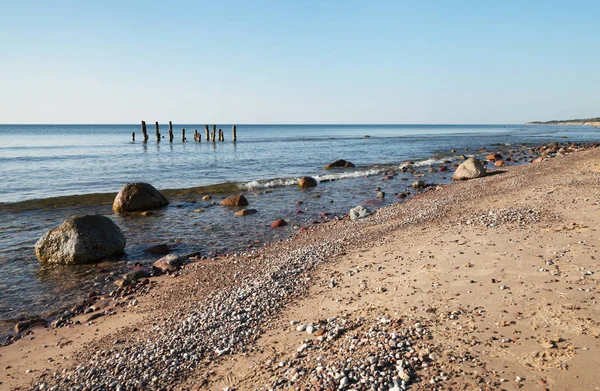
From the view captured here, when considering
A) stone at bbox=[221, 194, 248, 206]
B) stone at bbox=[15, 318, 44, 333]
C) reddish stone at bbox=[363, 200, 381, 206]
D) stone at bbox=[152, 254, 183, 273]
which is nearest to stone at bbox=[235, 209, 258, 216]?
stone at bbox=[221, 194, 248, 206]

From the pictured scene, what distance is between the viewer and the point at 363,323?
19.4 ft

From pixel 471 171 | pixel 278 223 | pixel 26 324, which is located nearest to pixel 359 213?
pixel 278 223

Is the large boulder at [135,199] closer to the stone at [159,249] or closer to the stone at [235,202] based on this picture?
the stone at [235,202]

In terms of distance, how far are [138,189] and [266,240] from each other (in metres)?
9.07

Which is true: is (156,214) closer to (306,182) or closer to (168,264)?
(168,264)

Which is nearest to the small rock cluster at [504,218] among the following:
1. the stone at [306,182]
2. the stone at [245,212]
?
the stone at [245,212]

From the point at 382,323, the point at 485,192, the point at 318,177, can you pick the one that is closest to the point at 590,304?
the point at 382,323

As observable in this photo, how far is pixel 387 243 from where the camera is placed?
10461 mm

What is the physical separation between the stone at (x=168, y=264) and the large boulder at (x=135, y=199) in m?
8.43

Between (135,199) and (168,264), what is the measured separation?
906 centimetres

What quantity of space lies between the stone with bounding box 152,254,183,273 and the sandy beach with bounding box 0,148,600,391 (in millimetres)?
523

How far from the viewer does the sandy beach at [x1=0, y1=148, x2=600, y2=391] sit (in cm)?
466

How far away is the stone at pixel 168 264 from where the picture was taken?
1067cm

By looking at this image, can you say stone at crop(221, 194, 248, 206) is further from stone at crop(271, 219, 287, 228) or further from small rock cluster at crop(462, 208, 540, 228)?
small rock cluster at crop(462, 208, 540, 228)
